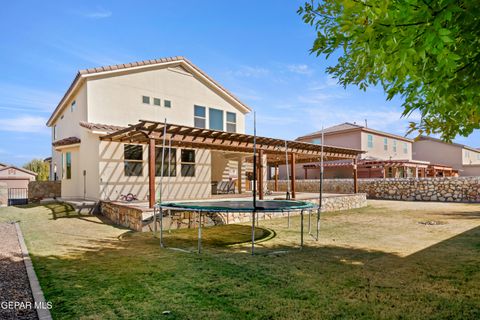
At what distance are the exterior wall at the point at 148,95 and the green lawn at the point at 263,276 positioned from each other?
7.14m

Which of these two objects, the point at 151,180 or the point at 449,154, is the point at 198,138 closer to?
the point at 151,180

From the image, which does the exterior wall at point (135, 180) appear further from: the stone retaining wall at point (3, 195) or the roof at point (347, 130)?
the roof at point (347, 130)

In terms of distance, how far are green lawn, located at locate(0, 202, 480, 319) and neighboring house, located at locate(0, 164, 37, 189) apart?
2734 centimetres

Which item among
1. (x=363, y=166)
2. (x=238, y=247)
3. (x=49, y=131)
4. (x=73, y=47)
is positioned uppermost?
(x=73, y=47)

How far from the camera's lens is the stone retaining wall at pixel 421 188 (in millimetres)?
19609

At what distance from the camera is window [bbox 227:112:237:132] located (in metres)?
18.6

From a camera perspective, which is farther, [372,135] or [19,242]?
[372,135]

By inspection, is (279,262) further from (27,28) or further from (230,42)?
(27,28)

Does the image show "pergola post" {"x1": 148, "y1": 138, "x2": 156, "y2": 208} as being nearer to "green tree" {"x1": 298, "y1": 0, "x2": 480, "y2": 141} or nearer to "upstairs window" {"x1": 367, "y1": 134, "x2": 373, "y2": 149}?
"green tree" {"x1": 298, "y1": 0, "x2": 480, "y2": 141}

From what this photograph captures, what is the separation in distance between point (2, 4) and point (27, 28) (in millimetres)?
1409

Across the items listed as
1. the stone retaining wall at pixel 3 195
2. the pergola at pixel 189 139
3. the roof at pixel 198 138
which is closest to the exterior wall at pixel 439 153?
the pergola at pixel 189 139

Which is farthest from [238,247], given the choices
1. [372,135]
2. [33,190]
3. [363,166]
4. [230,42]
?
[372,135]

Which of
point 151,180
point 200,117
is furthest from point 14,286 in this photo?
point 200,117

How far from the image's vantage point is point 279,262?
577 centimetres
